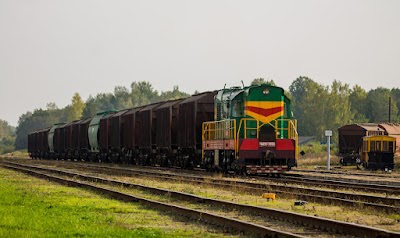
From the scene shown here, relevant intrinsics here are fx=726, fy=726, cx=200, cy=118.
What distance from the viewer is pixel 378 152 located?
4559cm

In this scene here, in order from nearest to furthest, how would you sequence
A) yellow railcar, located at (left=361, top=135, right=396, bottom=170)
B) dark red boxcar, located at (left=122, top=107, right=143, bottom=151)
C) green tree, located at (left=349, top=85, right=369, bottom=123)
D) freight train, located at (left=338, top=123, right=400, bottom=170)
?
yellow railcar, located at (left=361, top=135, right=396, bottom=170) < freight train, located at (left=338, top=123, right=400, bottom=170) < dark red boxcar, located at (left=122, top=107, right=143, bottom=151) < green tree, located at (left=349, top=85, right=369, bottom=123)

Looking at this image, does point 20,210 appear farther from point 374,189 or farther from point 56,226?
point 374,189

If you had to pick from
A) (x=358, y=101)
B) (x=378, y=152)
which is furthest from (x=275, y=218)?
(x=358, y=101)

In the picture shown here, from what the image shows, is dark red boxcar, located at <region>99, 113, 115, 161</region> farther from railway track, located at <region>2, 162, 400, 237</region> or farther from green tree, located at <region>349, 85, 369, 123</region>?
green tree, located at <region>349, 85, 369, 123</region>

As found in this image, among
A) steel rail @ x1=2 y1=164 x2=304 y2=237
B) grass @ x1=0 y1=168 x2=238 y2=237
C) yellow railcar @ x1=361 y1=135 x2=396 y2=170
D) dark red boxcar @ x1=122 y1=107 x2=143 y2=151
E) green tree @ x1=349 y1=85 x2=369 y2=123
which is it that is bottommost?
grass @ x1=0 y1=168 x2=238 y2=237

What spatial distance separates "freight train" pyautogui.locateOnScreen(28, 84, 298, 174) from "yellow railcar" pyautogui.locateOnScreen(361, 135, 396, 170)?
496 inches

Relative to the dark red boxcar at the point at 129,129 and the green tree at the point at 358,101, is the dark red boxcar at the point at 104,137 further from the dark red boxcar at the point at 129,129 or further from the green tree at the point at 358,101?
the green tree at the point at 358,101

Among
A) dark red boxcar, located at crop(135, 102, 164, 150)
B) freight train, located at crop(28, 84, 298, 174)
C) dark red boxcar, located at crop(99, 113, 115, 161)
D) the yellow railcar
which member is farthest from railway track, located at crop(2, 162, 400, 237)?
dark red boxcar, located at crop(99, 113, 115, 161)

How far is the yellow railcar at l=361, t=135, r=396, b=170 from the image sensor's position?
4537 cm

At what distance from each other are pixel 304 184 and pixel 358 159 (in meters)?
27.0

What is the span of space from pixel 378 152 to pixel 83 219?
3454 cm

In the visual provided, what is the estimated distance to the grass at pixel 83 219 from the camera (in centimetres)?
1166

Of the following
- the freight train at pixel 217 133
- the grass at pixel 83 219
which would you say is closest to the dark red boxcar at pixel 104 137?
the freight train at pixel 217 133

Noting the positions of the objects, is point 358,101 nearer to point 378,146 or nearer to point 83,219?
point 378,146
